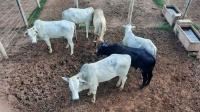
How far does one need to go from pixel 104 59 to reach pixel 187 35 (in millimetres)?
4962

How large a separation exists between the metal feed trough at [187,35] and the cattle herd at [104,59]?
2447mm

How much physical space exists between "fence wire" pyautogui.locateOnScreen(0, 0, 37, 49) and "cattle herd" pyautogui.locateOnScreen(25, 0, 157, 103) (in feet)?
7.59

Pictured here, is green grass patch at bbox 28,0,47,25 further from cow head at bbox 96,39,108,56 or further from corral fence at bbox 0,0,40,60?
cow head at bbox 96,39,108,56

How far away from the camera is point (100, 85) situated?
295 inches

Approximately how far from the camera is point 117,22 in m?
11.0

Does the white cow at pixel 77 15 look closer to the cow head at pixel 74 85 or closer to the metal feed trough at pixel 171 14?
the cow head at pixel 74 85

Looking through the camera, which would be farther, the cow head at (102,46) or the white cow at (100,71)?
the cow head at (102,46)

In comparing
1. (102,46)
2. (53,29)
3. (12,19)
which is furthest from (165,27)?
(12,19)

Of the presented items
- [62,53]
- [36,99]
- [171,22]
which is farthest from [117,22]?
[36,99]

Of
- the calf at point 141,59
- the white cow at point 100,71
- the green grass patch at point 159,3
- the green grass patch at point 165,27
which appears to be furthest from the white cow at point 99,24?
the green grass patch at point 159,3

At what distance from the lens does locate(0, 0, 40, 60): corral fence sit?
9750 millimetres

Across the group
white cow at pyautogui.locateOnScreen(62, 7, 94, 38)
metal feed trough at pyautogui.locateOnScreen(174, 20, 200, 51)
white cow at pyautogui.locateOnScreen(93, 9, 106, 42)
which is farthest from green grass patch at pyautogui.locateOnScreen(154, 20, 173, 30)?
white cow at pyautogui.locateOnScreen(62, 7, 94, 38)

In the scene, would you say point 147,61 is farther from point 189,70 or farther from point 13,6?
point 13,6

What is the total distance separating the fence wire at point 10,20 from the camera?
9.85 m
